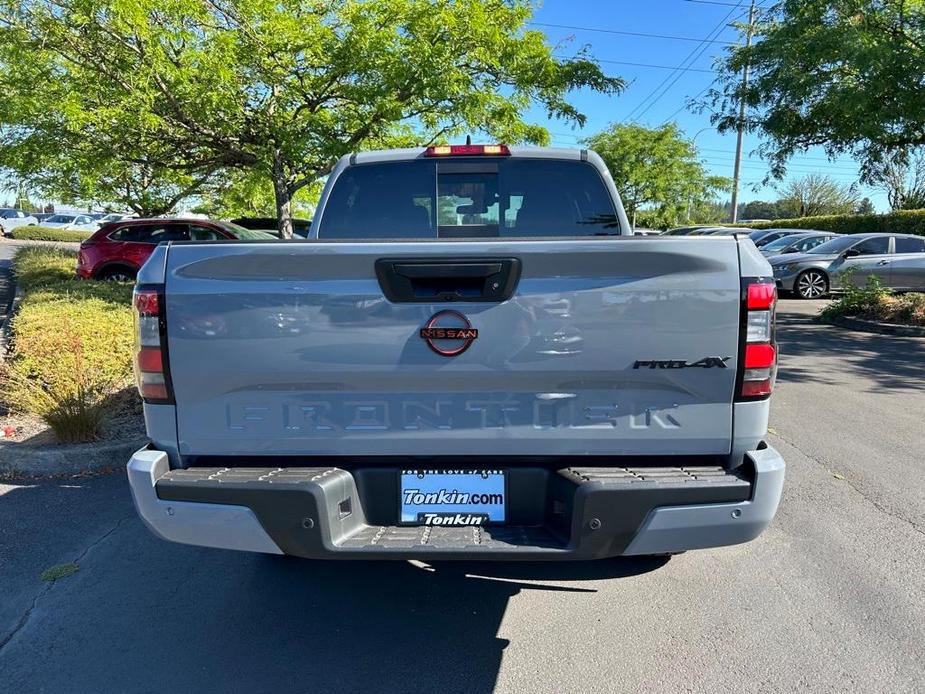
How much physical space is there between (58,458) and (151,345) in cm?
318

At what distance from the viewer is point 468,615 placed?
317 centimetres

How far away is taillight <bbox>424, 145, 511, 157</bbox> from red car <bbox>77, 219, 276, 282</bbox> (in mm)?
11697

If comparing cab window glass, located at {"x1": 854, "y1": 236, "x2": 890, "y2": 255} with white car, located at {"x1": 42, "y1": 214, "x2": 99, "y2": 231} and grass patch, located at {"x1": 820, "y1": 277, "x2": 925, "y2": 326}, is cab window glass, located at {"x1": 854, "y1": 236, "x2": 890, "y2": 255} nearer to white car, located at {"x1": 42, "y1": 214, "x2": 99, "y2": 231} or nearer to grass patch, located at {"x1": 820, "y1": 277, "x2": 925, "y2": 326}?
grass patch, located at {"x1": 820, "y1": 277, "x2": 925, "y2": 326}

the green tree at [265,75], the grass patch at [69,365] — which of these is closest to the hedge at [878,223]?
the green tree at [265,75]

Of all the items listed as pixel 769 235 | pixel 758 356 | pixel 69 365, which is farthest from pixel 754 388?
pixel 769 235

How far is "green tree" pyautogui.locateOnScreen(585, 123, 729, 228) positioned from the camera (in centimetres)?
3164

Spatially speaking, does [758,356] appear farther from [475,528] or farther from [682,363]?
[475,528]

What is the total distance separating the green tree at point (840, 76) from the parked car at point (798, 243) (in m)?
7.57

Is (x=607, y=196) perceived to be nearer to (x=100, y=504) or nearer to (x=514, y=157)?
(x=514, y=157)

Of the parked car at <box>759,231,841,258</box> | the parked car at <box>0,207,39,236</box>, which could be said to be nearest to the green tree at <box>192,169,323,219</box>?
the parked car at <box>759,231,841,258</box>

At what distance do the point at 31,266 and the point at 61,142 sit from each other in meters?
5.88

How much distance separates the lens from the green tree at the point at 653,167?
31641mm

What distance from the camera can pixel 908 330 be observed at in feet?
36.3

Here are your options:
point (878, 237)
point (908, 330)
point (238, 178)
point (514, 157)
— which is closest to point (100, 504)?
point (514, 157)
